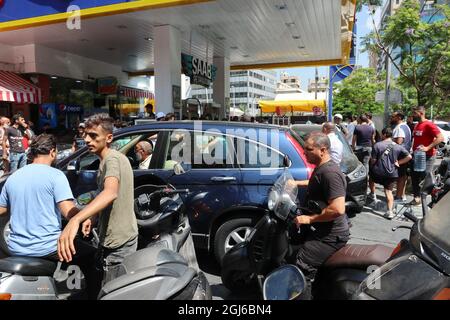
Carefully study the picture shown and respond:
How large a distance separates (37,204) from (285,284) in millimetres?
1744

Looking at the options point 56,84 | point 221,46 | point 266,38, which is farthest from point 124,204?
point 56,84

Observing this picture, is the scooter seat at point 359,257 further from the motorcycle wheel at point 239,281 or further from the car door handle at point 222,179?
the car door handle at point 222,179

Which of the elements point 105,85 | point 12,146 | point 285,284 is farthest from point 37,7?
point 285,284

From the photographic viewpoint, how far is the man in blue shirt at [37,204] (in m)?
2.57

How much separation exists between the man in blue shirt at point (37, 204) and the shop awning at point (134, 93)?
17.2 metres

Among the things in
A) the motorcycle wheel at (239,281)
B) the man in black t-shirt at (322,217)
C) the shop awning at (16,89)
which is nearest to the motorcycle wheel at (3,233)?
the motorcycle wheel at (239,281)

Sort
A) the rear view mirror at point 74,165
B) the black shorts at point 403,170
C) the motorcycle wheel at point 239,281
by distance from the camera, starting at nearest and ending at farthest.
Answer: the motorcycle wheel at point 239,281, the rear view mirror at point 74,165, the black shorts at point 403,170

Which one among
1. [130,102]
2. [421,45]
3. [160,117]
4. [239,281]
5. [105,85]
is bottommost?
[239,281]

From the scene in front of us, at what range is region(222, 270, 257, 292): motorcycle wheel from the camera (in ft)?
11.3

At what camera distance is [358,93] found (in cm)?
4109

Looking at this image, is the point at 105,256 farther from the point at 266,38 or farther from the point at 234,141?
the point at 266,38

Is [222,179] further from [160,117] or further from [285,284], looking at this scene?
[160,117]

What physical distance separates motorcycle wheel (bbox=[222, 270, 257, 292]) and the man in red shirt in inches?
195

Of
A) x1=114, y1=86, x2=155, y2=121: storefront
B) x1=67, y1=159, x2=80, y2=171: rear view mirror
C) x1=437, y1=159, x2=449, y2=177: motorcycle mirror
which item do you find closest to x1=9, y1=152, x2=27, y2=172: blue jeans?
x1=67, y1=159, x2=80, y2=171: rear view mirror
